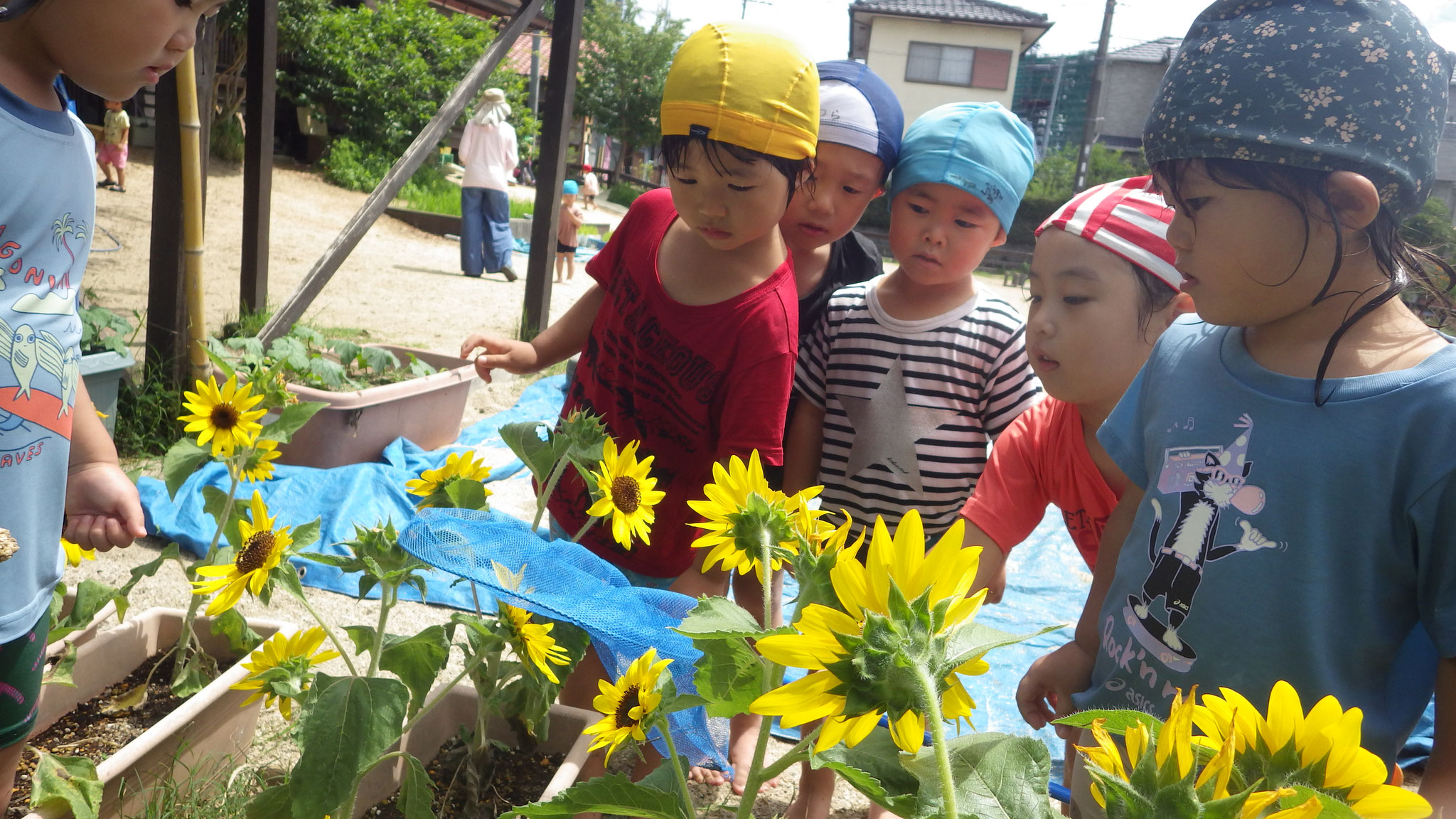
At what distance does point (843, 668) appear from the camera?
487 millimetres

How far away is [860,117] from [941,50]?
107 feet

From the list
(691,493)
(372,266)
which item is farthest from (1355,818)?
(372,266)

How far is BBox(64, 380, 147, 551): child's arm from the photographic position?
1.29m

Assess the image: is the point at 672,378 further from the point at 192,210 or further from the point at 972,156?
the point at 192,210

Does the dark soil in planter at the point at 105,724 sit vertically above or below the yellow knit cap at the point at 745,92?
below

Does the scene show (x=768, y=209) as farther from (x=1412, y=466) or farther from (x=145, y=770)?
(x=145, y=770)

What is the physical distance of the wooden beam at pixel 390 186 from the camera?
13.1 feet

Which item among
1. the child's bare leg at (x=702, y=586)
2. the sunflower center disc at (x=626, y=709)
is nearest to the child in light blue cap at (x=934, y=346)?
the child's bare leg at (x=702, y=586)

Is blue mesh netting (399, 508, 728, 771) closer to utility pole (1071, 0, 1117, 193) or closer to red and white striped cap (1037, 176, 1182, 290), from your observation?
red and white striped cap (1037, 176, 1182, 290)

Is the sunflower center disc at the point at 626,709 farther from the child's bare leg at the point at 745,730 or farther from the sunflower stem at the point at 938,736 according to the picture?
the child's bare leg at the point at 745,730

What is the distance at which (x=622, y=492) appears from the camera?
1274 mm

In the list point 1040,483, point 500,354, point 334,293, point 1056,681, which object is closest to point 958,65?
point 334,293

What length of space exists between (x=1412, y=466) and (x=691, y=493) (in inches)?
43.5

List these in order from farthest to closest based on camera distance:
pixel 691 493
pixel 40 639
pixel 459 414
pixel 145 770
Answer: pixel 459 414 → pixel 691 493 → pixel 145 770 → pixel 40 639
